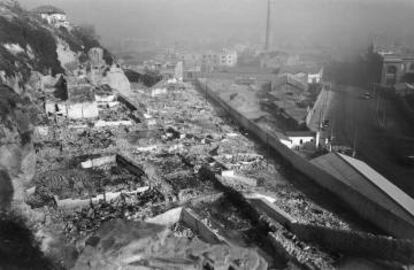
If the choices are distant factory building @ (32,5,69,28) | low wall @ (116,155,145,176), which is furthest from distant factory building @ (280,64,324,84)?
low wall @ (116,155,145,176)

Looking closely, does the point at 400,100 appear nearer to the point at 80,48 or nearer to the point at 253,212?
the point at 253,212

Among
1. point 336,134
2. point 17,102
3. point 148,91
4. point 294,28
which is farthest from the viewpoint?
point 294,28

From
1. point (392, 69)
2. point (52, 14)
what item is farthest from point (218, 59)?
point (392, 69)

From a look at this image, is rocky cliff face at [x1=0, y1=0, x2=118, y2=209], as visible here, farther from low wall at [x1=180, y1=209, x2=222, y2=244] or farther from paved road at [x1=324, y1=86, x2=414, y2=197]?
paved road at [x1=324, y1=86, x2=414, y2=197]

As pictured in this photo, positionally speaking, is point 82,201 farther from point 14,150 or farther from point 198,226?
point 198,226

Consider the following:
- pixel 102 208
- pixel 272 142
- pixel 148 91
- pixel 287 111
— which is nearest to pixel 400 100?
pixel 287 111

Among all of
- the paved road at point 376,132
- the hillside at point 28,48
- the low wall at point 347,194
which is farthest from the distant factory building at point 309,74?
the low wall at point 347,194

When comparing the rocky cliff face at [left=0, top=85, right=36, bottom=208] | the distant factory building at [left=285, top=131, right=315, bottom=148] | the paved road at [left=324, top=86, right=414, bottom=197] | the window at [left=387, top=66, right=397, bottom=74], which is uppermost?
the window at [left=387, top=66, right=397, bottom=74]
